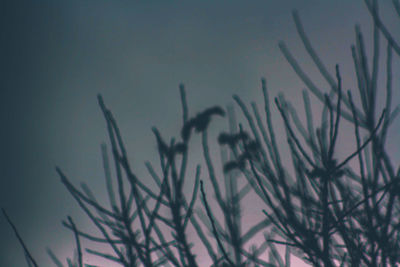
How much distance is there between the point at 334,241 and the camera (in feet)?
10.4

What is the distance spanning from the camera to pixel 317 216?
2697 millimetres

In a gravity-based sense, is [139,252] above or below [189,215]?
below

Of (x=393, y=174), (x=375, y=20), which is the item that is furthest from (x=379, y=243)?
(x=375, y=20)

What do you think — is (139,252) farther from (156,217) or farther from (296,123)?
(296,123)

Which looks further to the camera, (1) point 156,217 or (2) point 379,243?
(1) point 156,217

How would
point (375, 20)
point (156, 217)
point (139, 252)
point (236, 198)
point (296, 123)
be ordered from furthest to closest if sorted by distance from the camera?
point (236, 198) < point (296, 123) < point (156, 217) < point (139, 252) < point (375, 20)

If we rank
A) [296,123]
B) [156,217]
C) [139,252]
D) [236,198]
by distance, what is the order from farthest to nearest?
[236,198] < [296,123] < [156,217] < [139,252]

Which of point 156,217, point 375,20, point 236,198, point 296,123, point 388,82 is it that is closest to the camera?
point 388,82

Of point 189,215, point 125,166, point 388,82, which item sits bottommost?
point 189,215

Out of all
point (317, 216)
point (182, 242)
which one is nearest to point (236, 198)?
point (317, 216)

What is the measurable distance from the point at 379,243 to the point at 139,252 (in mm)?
1574

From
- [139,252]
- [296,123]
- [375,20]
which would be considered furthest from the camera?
[296,123]

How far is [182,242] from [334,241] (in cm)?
164

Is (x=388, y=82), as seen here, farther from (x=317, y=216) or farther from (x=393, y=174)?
(x=317, y=216)
